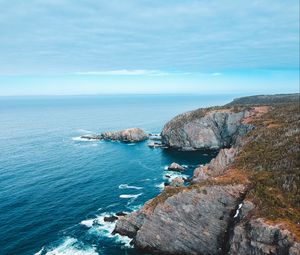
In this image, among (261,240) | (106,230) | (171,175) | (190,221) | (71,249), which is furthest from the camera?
(171,175)

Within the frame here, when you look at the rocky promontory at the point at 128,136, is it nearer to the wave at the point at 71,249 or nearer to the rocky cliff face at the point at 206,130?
the rocky cliff face at the point at 206,130

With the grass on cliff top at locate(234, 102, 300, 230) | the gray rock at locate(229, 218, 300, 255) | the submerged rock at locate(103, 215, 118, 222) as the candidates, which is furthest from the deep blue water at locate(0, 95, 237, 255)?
the grass on cliff top at locate(234, 102, 300, 230)

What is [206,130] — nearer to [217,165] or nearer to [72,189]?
[217,165]

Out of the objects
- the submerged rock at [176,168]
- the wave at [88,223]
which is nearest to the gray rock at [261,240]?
the wave at [88,223]

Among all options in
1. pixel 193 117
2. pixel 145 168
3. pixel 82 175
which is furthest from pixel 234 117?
pixel 82 175

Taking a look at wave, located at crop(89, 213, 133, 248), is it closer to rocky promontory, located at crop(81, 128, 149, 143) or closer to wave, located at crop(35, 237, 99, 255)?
wave, located at crop(35, 237, 99, 255)

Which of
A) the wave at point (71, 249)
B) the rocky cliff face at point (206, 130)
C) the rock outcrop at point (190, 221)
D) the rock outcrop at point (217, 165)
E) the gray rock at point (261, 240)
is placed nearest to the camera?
the gray rock at point (261, 240)

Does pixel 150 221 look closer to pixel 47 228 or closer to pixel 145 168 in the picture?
pixel 47 228

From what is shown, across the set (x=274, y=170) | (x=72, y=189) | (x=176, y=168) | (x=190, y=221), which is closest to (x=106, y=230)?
(x=190, y=221)
